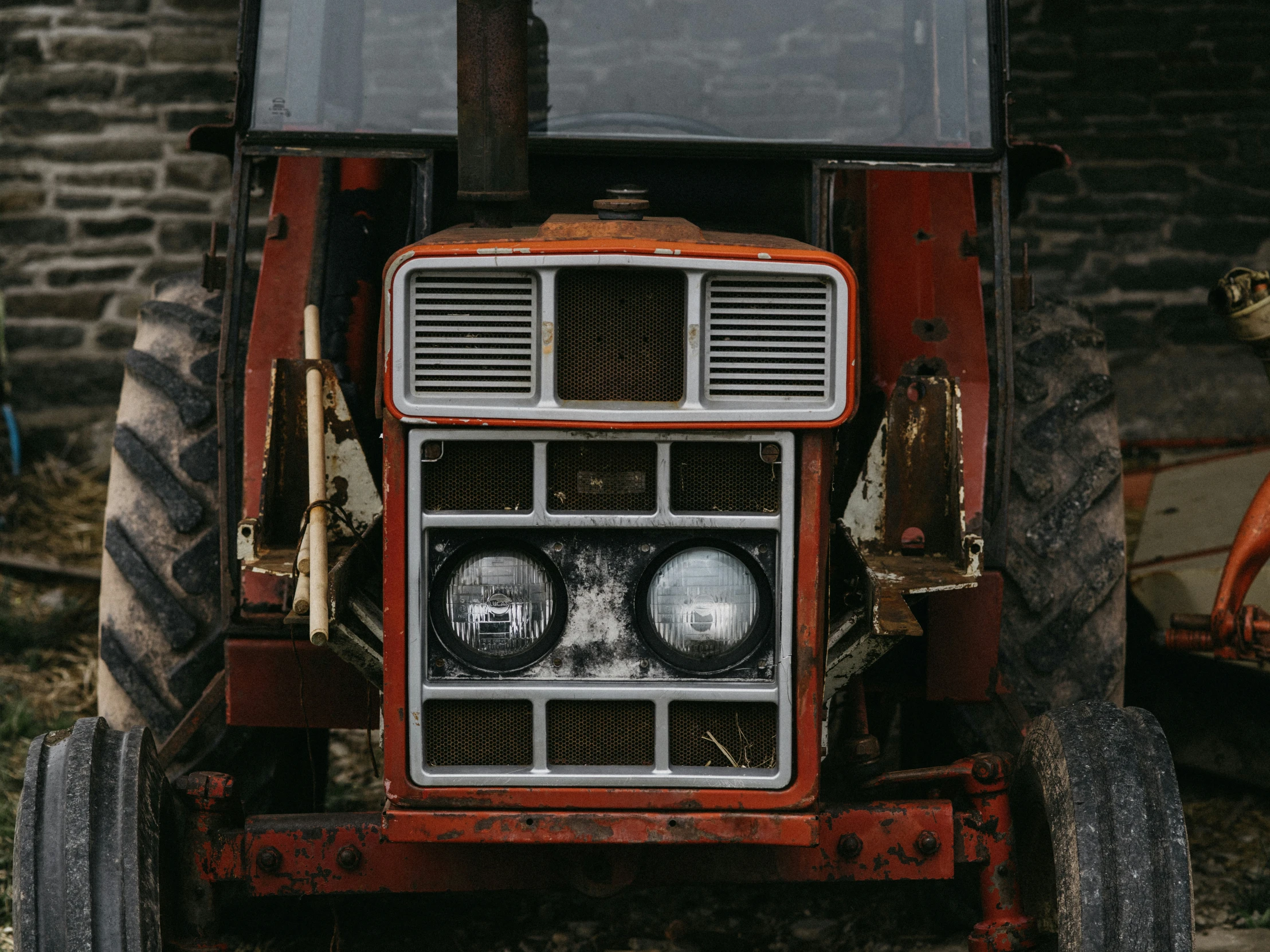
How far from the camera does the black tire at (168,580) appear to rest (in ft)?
10.2

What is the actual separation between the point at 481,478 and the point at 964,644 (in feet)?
3.54

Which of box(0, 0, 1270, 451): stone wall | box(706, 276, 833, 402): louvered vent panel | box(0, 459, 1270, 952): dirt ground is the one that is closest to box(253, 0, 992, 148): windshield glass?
box(706, 276, 833, 402): louvered vent panel

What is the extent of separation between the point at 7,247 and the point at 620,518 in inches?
209

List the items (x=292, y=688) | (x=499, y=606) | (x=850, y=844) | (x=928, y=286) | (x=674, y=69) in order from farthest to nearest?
(x=674, y=69) → (x=928, y=286) → (x=292, y=688) → (x=850, y=844) → (x=499, y=606)

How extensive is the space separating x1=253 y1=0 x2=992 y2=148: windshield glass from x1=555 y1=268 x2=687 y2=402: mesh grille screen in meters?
0.85

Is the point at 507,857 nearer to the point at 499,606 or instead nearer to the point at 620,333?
the point at 499,606

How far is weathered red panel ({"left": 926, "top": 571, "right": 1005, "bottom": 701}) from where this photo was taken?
2.91m

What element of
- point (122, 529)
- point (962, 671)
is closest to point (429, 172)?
point (122, 529)

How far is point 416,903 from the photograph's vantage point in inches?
142

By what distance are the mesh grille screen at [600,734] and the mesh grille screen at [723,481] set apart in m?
0.37

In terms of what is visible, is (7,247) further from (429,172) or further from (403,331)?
(403,331)

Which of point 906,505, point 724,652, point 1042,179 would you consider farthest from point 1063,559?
point 1042,179

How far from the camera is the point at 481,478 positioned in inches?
97.0

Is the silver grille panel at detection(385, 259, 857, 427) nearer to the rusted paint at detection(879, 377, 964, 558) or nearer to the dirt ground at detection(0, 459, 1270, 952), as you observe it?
the rusted paint at detection(879, 377, 964, 558)
